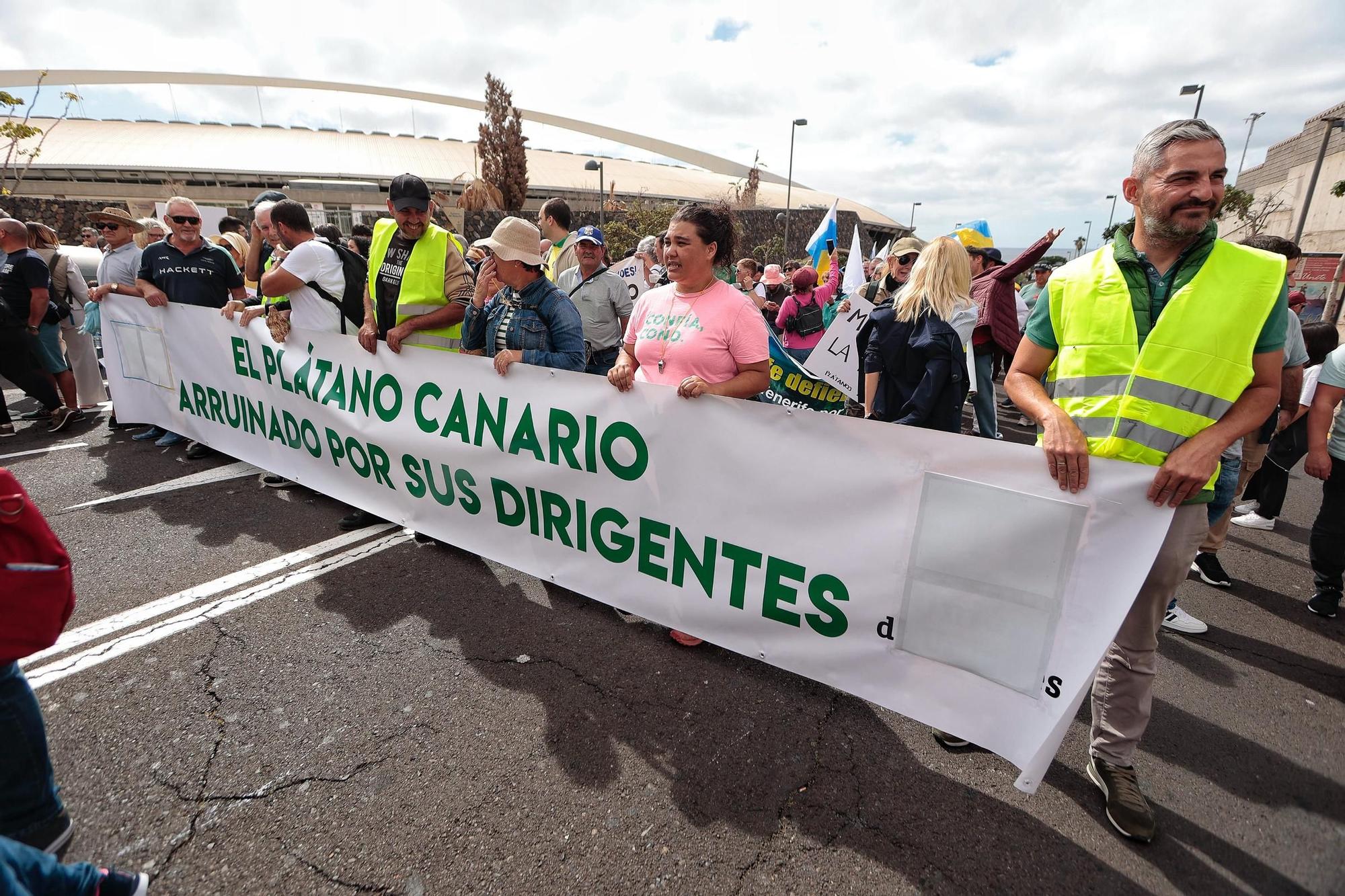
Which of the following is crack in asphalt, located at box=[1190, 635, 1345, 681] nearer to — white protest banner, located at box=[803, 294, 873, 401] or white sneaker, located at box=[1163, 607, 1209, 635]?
white sneaker, located at box=[1163, 607, 1209, 635]

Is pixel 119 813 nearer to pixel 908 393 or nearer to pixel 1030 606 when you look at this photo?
pixel 1030 606

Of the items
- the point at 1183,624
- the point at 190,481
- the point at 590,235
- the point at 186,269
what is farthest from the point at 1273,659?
the point at 186,269

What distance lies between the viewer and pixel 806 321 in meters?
6.60

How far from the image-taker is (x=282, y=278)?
390 cm

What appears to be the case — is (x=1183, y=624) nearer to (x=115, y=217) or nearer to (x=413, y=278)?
(x=413, y=278)

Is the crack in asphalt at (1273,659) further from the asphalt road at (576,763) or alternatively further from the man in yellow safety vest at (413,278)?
the man in yellow safety vest at (413,278)

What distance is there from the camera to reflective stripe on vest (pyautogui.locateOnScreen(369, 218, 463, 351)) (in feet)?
12.3

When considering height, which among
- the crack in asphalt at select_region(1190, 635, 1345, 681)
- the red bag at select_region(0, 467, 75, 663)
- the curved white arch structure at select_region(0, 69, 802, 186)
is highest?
the curved white arch structure at select_region(0, 69, 802, 186)

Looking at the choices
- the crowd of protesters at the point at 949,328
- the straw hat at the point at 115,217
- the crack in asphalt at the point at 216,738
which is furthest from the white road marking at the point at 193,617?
the straw hat at the point at 115,217

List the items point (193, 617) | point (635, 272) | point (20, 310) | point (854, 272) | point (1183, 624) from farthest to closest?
1. point (854, 272)
2. point (635, 272)
3. point (20, 310)
4. point (1183, 624)
5. point (193, 617)

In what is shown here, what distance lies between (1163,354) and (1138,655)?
3.12 ft

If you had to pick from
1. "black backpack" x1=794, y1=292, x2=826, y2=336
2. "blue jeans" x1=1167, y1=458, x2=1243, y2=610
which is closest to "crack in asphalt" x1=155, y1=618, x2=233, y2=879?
"blue jeans" x1=1167, y1=458, x2=1243, y2=610

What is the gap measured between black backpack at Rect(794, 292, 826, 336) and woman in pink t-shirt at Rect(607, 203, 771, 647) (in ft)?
12.7

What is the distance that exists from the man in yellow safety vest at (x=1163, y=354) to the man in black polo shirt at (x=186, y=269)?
5846 mm
